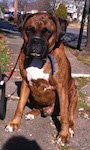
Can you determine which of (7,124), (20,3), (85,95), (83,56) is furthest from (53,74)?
(20,3)

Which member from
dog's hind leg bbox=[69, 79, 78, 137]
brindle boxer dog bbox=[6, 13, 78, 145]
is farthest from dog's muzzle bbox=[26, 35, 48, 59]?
dog's hind leg bbox=[69, 79, 78, 137]

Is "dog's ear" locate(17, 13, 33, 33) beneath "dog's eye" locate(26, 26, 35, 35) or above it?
above

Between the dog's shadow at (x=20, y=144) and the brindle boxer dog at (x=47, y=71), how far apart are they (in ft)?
0.75

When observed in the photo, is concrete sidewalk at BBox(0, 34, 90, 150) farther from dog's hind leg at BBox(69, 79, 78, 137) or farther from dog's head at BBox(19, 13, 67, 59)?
dog's head at BBox(19, 13, 67, 59)

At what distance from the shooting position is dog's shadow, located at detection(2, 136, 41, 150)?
12.3 feet

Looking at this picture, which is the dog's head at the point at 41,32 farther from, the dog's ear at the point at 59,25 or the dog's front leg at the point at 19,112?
the dog's front leg at the point at 19,112

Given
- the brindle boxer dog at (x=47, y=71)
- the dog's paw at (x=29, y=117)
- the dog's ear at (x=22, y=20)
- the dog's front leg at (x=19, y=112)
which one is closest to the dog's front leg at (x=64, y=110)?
the brindle boxer dog at (x=47, y=71)

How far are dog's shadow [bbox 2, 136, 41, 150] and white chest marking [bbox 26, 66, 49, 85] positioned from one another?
0.76 meters

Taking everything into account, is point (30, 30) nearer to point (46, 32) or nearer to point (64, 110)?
point (46, 32)

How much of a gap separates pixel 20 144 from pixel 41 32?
50.9 inches

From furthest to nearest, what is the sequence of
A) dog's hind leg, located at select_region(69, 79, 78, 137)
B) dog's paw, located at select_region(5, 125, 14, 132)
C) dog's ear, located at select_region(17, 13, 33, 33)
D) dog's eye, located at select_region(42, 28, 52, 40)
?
1. dog's hind leg, located at select_region(69, 79, 78, 137)
2. dog's paw, located at select_region(5, 125, 14, 132)
3. dog's ear, located at select_region(17, 13, 33, 33)
4. dog's eye, located at select_region(42, 28, 52, 40)

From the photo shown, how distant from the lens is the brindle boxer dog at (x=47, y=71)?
3.87m

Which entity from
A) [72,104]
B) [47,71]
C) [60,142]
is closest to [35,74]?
[47,71]

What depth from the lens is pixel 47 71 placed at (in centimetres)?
416
